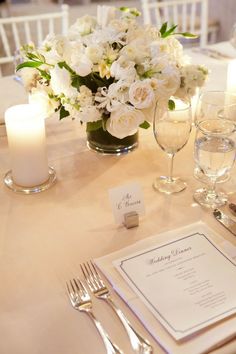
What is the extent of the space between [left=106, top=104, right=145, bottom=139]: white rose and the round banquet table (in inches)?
5.6

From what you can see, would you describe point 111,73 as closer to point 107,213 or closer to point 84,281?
point 107,213

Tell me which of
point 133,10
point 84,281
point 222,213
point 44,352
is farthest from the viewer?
point 133,10

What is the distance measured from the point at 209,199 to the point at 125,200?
214 mm

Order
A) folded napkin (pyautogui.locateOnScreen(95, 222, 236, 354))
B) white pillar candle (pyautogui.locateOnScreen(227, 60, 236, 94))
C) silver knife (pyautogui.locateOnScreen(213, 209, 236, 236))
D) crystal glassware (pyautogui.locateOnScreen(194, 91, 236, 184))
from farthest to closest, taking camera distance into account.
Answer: white pillar candle (pyautogui.locateOnScreen(227, 60, 236, 94)) → crystal glassware (pyautogui.locateOnScreen(194, 91, 236, 184)) → silver knife (pyautogui.locateOnScreen(213, 209, 236, 236)) → folded napkin (pyautogui.locateOnScreen(95, 222, 236, 354))

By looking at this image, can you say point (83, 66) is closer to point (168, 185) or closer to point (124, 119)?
point (124, 119)

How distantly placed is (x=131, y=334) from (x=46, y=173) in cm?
51

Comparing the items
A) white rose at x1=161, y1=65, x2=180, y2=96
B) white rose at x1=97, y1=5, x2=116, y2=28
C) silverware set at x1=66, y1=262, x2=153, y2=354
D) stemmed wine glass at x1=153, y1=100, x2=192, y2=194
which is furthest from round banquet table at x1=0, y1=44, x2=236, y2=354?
white rose at x1=97, y1=5, x2=116, y2=28

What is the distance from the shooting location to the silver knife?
880mm

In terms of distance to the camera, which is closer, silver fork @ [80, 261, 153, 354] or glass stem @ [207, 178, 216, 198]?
silver fork @ [80, 261, 153, 354]

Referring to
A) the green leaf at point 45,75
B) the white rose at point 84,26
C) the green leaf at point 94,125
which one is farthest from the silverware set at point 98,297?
the white rose at point 84,26

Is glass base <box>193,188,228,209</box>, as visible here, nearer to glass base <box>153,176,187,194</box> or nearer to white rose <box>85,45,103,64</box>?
glass base <box>153,176,187,194</box>

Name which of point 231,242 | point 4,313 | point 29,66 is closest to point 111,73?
point 29,66

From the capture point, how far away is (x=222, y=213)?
93 centimetres

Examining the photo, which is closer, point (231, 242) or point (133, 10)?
point (231, 242)
